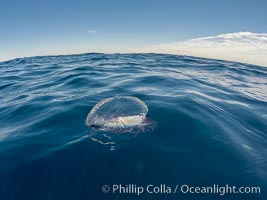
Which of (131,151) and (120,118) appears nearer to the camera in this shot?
(131,151)

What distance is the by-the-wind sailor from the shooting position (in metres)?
6.98

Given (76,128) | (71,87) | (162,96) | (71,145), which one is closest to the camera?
(71,145)

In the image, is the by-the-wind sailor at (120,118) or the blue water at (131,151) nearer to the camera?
the blue water at (131,151)

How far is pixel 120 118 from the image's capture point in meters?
7.05

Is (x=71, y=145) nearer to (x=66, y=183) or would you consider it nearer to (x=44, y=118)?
(x=66, y=183)

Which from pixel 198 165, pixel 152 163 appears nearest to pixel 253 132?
pixel 198 165

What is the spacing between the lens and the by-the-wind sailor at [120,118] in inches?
275

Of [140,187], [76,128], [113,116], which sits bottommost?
[140,187]

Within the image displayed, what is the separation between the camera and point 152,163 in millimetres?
5898

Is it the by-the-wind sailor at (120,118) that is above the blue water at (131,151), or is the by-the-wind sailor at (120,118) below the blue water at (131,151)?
above

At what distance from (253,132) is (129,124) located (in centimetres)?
432

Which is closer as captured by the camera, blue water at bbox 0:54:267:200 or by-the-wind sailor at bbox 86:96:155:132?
blue water at bbox 0:54:267:200

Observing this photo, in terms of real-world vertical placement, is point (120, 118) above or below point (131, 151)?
above

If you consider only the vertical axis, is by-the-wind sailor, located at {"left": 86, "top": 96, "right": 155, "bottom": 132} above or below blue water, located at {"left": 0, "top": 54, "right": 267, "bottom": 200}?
above
